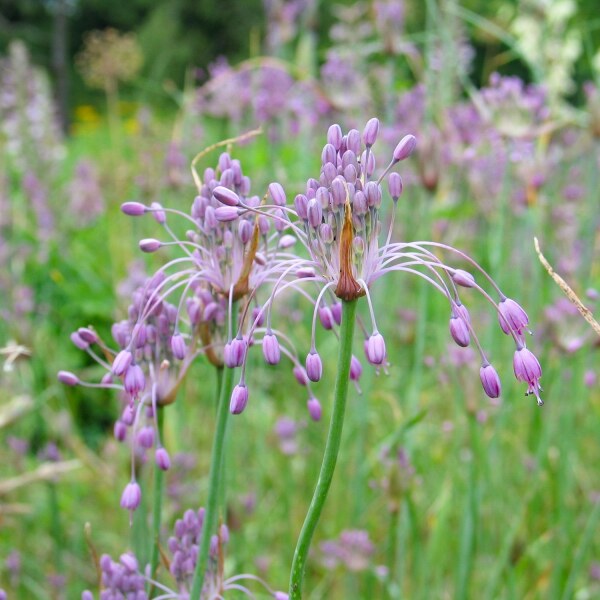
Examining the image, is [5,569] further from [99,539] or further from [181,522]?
[181,522]

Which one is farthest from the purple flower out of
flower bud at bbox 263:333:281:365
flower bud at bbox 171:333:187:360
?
flower bud at bbox 171:333:187:360

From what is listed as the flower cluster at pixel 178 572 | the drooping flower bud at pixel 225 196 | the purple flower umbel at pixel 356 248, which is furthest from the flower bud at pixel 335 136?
the flower cluster at pixel 178 572

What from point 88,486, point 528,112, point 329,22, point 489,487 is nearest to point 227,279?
point 489,487

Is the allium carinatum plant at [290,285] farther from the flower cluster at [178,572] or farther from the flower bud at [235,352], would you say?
the flower cluster at [178,572]

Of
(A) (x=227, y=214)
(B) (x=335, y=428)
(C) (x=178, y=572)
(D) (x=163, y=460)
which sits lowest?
(C) (x=178, y=572)

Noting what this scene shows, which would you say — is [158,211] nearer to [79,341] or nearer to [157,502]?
[79,341]

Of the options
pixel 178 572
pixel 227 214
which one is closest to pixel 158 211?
pixel 227 214

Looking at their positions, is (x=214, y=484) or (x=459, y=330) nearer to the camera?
(x=459, y=330)
